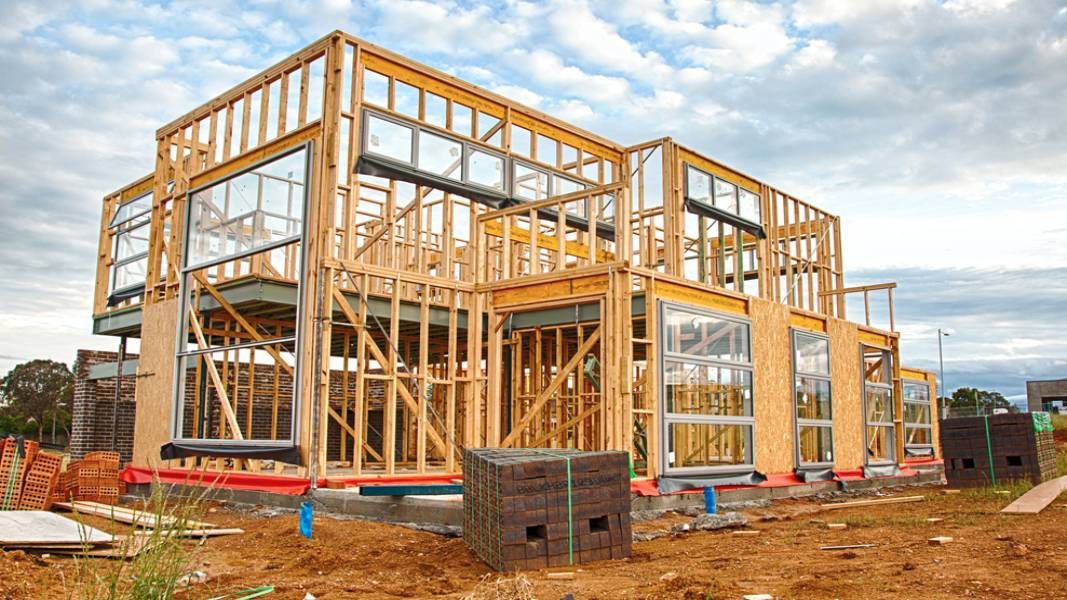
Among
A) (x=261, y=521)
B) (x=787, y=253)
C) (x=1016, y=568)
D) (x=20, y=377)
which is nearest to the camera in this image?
(x=1016, y=568)

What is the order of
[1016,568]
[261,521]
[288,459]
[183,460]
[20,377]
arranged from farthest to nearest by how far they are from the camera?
[20,377] → [183,460] → [288,459] → [261,521] → [1016,568]

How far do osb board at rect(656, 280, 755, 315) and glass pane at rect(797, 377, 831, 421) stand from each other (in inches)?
84.7

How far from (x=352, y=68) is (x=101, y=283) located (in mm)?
10474

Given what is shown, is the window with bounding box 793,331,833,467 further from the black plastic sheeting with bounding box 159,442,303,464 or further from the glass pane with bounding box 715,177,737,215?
the black plastic sheeting with bounding box 159,442,303,464

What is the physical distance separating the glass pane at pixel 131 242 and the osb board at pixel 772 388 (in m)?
12.5

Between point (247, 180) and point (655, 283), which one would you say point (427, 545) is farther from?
point (247, 180)

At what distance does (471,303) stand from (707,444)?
451cm

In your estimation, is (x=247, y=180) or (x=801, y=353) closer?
(x=247, y=180)

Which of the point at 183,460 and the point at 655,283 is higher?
the point at 655,283

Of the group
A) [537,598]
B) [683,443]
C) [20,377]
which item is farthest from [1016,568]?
[20,377]

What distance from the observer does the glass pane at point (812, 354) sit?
16031 millimetres

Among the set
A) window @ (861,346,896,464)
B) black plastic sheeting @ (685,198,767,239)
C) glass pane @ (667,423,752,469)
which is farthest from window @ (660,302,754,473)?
window @ (861,346,896,464)

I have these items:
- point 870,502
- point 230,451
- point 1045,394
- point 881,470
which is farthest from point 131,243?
point 1045,394

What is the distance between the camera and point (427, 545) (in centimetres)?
936
